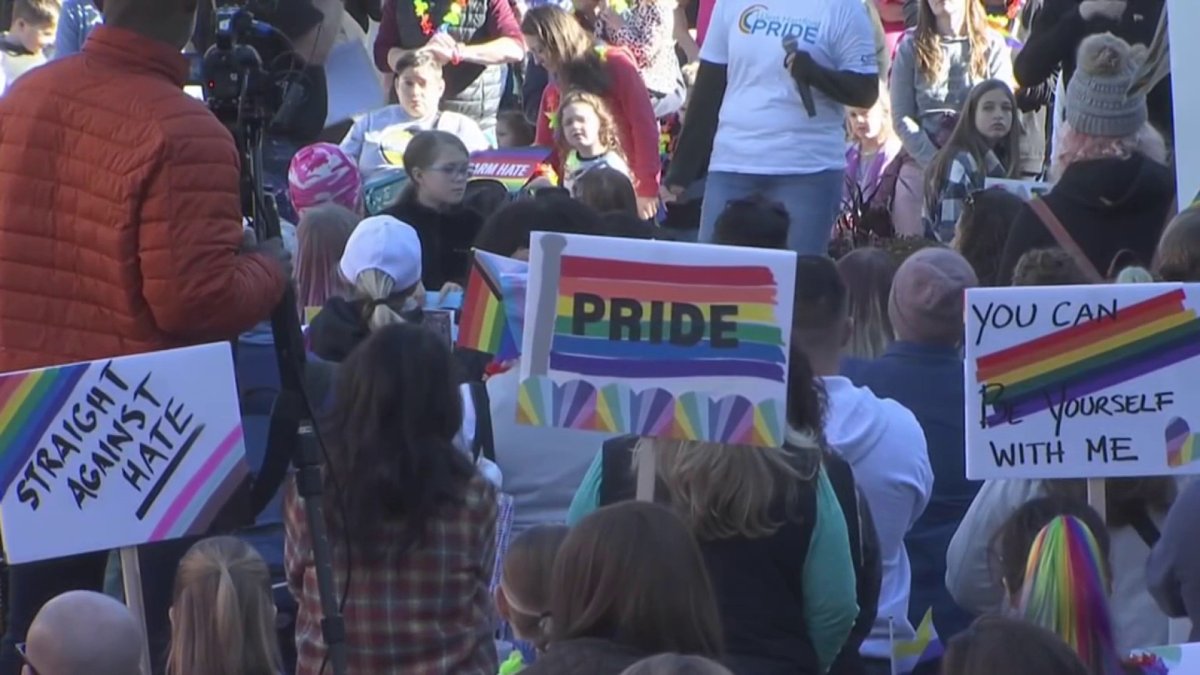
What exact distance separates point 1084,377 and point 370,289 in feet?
6.68

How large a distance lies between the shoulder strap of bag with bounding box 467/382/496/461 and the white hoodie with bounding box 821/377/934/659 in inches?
30.9

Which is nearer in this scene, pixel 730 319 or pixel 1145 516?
pixel 730 319

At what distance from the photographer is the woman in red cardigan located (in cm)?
959

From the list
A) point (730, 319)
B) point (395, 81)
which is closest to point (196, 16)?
point (730, 319)

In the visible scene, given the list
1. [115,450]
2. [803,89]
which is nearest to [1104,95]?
[803,89]

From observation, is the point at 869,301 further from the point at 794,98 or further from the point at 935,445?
the point at 794,98

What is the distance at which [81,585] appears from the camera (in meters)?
4.77

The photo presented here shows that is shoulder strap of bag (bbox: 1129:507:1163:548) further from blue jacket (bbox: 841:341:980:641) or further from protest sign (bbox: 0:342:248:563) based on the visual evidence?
protest sign (bbox: 0:342:248:563)

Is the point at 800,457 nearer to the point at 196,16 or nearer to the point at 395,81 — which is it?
the point at 196,16

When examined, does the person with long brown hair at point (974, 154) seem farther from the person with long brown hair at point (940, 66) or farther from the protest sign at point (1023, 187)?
the protest sign at point (1023, 187)

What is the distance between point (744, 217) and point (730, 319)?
1668 millimetres

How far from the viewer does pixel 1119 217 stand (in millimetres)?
7305

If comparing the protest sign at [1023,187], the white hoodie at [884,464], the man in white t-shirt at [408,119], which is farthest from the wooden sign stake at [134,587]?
the man in white t-shirt at [408,119]

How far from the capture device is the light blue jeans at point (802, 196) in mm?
7789
